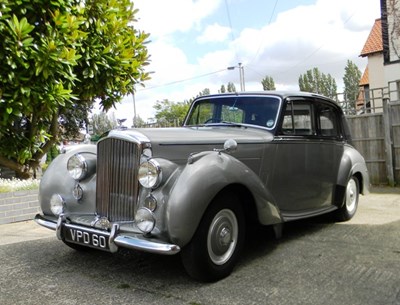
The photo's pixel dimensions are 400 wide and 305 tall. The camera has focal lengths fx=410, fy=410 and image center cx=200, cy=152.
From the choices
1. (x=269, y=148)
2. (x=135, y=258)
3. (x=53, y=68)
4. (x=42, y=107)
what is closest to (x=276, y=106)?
(x=269, y=148)

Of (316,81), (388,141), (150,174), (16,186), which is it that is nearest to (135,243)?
(150,174)

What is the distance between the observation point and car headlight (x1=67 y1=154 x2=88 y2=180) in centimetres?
389

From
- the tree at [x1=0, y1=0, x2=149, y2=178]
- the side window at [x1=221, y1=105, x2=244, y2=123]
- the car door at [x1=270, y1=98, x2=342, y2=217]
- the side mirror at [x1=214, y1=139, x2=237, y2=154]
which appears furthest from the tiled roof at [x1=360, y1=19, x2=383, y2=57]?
the side mirror at [x1=214, y1=139, x2=237, y2=154]

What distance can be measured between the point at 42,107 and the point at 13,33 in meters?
1.46

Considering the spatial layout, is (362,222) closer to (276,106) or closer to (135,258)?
(276,106)

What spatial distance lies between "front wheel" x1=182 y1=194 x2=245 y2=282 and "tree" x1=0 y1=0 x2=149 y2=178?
3974 millimetres

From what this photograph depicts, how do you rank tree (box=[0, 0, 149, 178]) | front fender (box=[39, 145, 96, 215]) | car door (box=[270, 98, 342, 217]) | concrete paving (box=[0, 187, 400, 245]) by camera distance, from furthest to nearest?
tree (box=[0, 0, 149, 178])
concrete paving (box=[0, 187, 400, 245])
car door (box=[270, 98, 342, 217])
front fender (box=[39, 145, 96, 215])

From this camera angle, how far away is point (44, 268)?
389 cm

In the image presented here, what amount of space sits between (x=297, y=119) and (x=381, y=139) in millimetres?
5159

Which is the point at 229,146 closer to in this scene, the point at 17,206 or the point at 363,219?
the point at 363,219

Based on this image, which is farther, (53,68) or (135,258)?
(53,68)

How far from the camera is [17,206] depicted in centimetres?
648

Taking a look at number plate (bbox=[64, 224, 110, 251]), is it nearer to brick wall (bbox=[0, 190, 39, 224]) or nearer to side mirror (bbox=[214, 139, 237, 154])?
side mirror (bbox=[214, 139, 237, 154])

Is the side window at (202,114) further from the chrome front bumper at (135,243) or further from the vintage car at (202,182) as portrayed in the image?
the chrome front bumper at (135,243)
